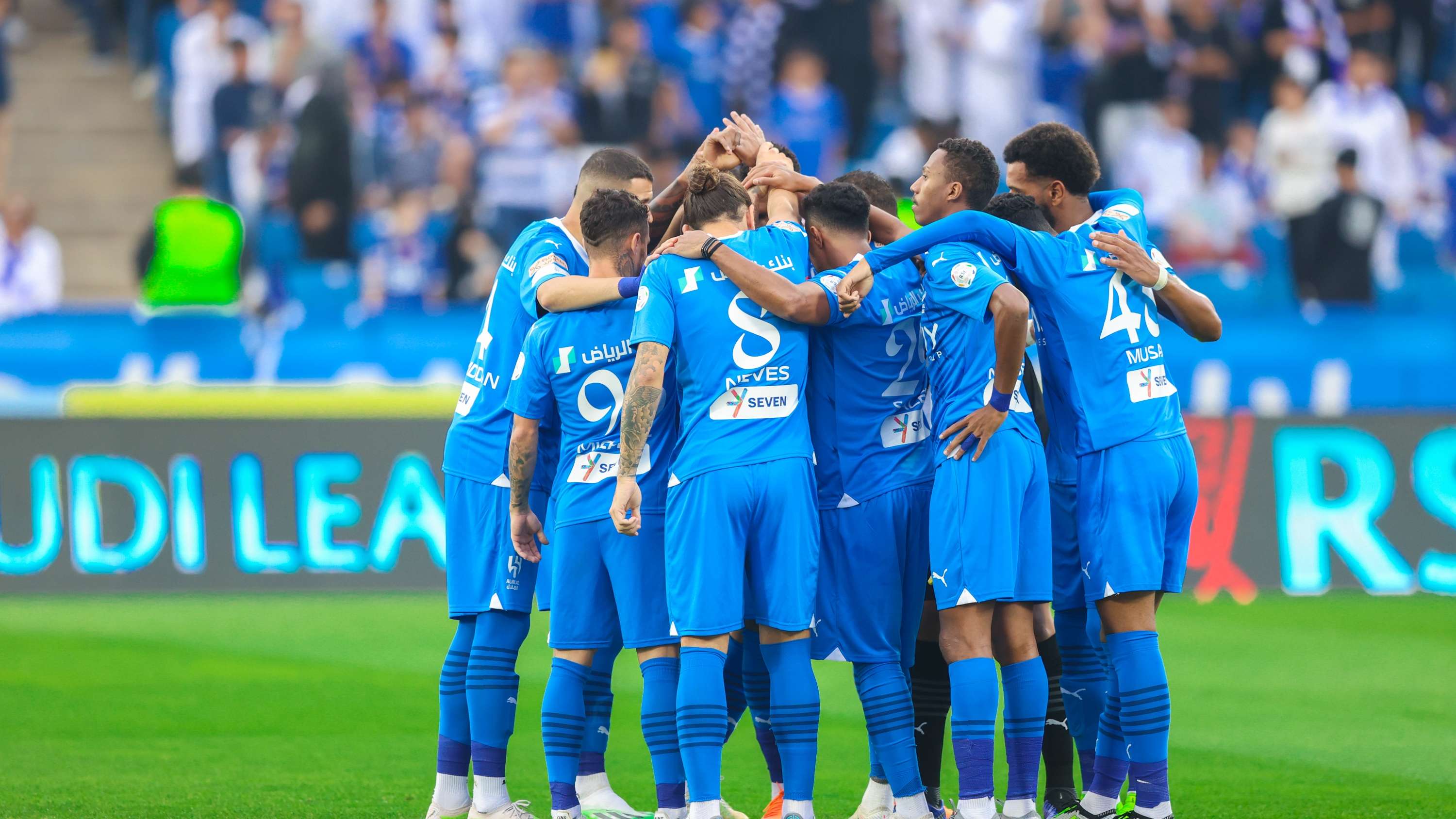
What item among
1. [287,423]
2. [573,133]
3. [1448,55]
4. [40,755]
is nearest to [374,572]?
[287,423]

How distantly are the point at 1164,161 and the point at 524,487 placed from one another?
12882mm

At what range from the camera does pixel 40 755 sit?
802cm

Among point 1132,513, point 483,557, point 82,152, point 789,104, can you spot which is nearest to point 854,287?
point 1132,513

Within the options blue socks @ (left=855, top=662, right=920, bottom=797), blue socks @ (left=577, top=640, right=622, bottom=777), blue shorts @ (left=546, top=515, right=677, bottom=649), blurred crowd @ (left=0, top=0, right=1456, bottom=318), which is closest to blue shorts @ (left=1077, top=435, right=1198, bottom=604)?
blue socks @ (left=855, top=662, right=920, bottom=797)

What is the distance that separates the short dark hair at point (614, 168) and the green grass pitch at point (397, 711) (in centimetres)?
266

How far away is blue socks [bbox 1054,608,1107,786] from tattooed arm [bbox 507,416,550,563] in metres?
2.12

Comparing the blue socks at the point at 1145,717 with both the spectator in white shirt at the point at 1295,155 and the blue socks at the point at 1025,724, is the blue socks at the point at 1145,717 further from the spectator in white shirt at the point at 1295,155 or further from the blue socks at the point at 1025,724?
the spectator in white shirt at the point at 1295,155

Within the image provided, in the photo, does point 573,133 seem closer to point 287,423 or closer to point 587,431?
point 287,423

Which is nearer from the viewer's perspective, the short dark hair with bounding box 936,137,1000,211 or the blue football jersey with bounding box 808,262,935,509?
the blue football jersey with bounding box 808,262,935,509

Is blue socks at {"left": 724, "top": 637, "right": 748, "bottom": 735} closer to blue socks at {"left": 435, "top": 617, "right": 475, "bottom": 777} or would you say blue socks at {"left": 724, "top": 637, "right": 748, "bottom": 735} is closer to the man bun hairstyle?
blue socks at {"left": 435, "top": 617, "right": 475, "bottom": 777}

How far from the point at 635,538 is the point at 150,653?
237 inches

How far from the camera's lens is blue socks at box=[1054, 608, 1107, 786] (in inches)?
265

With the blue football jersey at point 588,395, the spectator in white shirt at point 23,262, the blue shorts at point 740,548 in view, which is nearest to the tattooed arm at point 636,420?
the blue shorts at point 740,548

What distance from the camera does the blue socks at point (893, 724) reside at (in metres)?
6.14
